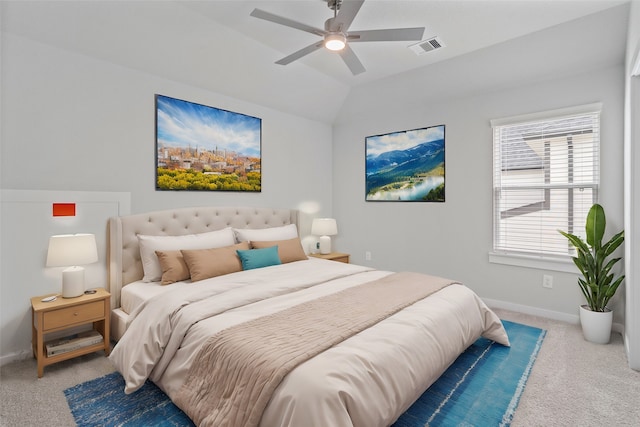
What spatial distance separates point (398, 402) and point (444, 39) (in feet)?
10.3

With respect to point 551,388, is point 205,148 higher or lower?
higher

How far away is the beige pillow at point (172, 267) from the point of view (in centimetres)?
274

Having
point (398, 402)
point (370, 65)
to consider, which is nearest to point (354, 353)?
point (398, 402)

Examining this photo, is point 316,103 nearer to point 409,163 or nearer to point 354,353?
point 409,163

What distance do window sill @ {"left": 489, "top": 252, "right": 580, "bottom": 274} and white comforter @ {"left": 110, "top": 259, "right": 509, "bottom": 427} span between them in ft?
3.87

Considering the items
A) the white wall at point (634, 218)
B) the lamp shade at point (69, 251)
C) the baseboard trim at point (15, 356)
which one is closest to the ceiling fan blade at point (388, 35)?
the white wall at point (634, 218)

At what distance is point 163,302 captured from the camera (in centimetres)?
217

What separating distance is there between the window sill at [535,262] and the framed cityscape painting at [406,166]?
0.95 meters

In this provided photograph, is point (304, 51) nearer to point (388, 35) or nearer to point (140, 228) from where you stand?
point (388, 35)

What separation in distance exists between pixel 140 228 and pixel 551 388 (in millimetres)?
3478

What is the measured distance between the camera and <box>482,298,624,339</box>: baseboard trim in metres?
3.01

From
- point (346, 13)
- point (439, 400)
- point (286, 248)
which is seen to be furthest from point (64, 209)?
point (439, 400)

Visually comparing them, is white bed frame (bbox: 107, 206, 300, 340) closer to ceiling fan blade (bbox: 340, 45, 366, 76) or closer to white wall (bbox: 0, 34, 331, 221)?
white wall (bbox: 0, 34, 331, 221)

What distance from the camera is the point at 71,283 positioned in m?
2.47
